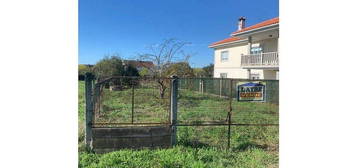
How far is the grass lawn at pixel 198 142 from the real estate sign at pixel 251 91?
2.02ft

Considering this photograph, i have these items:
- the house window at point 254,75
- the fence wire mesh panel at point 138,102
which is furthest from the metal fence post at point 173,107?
the house window at point 254,75

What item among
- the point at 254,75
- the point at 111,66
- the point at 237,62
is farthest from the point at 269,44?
the point at 111,66

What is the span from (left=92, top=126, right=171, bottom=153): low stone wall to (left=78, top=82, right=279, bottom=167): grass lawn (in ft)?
0.34

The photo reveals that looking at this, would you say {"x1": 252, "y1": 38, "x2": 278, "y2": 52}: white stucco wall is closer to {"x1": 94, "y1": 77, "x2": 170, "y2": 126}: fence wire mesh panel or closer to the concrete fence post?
{"x1": 94, "y1": 77, "x2": 170, "y2": 126}: fence wire mesh panel

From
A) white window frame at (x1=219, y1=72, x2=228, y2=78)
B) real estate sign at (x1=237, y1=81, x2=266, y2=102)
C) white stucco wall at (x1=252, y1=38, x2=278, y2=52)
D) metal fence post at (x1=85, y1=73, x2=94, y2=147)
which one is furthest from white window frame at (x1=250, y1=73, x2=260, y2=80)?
metal fence post at (x1=85, y1=73, x2=94, y2=147)

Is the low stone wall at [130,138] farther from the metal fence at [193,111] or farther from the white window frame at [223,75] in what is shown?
the white window frame at [223,75]

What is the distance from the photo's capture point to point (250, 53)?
1106 centimetres

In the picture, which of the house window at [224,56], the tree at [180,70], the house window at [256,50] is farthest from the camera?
the house window at [224,56]

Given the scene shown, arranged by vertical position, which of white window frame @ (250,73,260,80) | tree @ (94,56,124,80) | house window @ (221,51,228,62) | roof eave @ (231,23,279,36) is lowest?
white window frame @ (250,73,260,80)

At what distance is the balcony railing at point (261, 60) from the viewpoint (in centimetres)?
901

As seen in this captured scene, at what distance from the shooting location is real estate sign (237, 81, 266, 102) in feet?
10.3

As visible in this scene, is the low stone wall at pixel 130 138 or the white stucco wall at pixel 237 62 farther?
the white stucco wall at pixel 237 62
